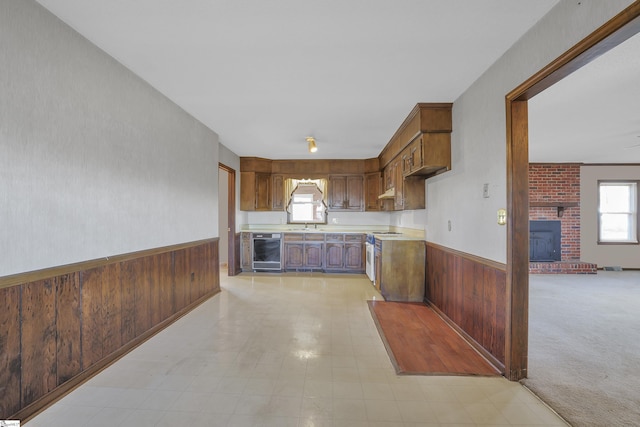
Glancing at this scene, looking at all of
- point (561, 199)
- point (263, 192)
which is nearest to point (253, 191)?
point (263, 192)

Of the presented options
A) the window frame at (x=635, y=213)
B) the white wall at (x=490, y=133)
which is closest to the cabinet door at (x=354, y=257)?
the white wall at (x=490, y=133)

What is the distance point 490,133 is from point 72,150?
10.3 ft

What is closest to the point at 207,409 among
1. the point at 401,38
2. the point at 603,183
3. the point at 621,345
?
the point at 401,38

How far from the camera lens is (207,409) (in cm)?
173

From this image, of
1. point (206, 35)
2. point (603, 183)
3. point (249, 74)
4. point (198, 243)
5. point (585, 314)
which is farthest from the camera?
point (603, 183)

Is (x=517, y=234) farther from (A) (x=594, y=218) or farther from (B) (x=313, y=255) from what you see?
(A) (x=594, y=218)

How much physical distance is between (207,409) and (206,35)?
2.42m

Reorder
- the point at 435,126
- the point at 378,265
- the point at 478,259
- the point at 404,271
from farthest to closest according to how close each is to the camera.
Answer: the point at 378,265 → the point at 404,271 → the point at 435,126 → the point at 478,259

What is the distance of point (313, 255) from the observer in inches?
230

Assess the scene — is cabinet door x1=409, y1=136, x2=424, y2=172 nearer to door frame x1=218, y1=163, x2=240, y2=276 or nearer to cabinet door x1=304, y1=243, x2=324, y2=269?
cabinet door x1=304, y1=243, x2=324, y2=269

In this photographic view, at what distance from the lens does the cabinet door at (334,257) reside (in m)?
5.82

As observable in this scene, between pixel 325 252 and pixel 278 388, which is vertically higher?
pixel 325 252

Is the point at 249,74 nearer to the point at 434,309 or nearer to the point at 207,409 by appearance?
the point at 207,409

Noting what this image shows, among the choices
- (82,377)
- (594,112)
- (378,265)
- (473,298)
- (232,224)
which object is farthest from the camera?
(232,224)
